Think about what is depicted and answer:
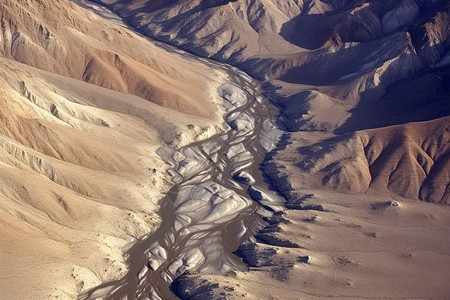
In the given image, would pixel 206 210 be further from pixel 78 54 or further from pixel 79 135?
pixel 78 54

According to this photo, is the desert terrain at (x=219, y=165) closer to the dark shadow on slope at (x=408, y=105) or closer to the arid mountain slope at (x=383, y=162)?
the arid mountain slope at (x=383, y=162)

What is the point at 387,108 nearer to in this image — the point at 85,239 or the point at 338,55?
the point at 338,55

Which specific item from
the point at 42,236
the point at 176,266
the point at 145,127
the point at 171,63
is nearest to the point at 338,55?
the point at 171,63

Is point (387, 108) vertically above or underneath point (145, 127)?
above

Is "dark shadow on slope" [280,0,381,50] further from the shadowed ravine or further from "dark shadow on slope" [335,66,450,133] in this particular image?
the shadowed ravine

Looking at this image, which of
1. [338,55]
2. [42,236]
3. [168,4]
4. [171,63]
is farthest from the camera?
[168,4]

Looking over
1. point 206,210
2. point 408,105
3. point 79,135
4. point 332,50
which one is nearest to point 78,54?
point 79,135
